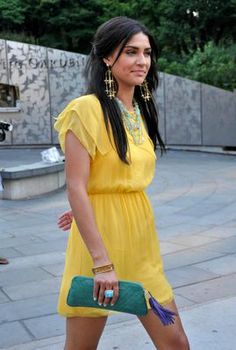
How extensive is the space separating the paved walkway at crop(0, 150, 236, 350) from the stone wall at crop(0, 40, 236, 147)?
609 centimetres

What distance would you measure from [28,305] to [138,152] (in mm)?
2296

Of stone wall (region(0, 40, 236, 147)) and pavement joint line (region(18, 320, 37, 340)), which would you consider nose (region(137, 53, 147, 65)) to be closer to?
pavement joint line (region(18, 320, 37, 340))

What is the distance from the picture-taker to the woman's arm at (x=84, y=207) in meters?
1.87

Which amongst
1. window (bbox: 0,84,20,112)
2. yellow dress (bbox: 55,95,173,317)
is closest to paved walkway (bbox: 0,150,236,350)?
yellow dress (bbox: 55,95,173,317)

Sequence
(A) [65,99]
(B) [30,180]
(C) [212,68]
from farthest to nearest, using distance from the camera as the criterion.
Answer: (A) [65,99] < (C) [212,68] < (B) [30,180]

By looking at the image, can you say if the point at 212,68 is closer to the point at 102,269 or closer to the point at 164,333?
the point at 164,333

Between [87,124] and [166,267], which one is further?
[166,267]

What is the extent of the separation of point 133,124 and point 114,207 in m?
0.34

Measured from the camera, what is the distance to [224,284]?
4273mm

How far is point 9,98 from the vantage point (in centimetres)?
1761

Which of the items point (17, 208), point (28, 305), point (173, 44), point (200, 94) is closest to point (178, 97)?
point (200, 94)

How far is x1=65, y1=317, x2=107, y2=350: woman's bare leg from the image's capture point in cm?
208

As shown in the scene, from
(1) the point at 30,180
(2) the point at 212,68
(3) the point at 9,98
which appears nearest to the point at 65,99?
(3) the point at 9,98

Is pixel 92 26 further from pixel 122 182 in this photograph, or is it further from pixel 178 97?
pixel 122 182
